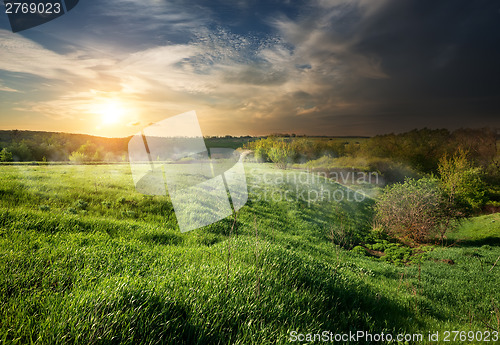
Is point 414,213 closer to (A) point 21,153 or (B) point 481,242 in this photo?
(B) point 481,242

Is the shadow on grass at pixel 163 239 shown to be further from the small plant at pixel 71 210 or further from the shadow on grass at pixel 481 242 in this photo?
the shadow on grass at pixel 481 242

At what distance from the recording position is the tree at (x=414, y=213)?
20.0m

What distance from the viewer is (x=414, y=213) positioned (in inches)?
805

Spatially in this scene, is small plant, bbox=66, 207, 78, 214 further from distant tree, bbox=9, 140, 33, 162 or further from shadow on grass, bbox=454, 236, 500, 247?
distant tree, bbox=9, 140, 33, 162

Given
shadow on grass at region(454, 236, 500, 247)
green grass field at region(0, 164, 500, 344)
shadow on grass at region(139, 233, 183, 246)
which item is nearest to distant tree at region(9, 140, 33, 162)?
green grass field at region(0, 164, 500, 344)

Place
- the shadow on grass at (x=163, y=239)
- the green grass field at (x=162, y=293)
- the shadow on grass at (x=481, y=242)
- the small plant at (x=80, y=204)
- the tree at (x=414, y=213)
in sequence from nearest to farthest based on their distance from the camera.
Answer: the green grass field at (x=162, y=293) < the shadow on grass at (x=163, y=239) < the small plant at (x=80, y=204) < the tree at (x=414, y=213) < the shadow on grass at (x=481, y=242)

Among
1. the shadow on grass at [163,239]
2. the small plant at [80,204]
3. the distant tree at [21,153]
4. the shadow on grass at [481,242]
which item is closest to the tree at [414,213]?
the shadow on grass at [481,242]

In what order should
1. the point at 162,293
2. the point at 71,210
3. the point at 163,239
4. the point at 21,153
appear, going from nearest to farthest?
1. the point at 162,293
2. the point at 163,239
3. the point at 71,210
4. the point at 21,153

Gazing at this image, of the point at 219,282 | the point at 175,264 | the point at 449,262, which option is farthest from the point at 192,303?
the point at 449,262

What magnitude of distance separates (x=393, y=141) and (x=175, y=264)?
8852 cm

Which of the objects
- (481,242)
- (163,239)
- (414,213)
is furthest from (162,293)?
(481,242)

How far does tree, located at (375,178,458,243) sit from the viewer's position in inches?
789

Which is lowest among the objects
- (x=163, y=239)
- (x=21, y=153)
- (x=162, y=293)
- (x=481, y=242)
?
(x=481, y=242)

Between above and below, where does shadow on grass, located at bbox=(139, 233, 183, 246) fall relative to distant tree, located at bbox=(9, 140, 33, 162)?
below
